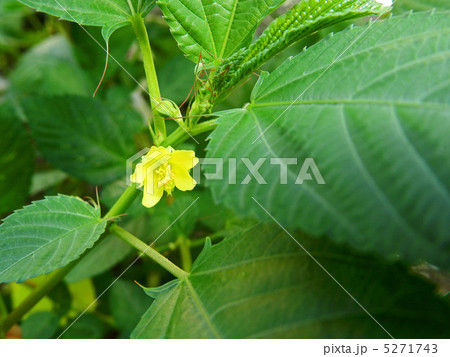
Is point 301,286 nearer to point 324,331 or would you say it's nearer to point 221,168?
point 324,331

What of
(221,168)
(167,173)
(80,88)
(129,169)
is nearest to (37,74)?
(80,88)

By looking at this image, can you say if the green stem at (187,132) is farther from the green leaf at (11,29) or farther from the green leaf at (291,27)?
the green leaf at (11,29)

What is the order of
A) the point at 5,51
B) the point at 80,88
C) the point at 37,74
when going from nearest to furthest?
1. the point at 80,88
2. the point at 37,74
3. the point at 5,51

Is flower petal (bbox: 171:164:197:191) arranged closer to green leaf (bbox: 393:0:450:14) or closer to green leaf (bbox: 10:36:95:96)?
green leaf (bbox: 393:0:450:14)

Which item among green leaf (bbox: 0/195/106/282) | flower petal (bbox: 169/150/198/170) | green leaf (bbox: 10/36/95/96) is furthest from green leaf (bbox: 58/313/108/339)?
green leaf (bbox: 10/36/95/96)

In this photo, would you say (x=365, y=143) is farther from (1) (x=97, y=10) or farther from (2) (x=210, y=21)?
(1) (x=97, y=10)

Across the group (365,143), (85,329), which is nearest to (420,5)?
(365,143)

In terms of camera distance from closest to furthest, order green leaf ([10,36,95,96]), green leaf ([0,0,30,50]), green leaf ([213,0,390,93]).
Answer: green leaf ([213,0,390,93])
green leaf ([10,36,95,96])
green leaf ([0,0,30,50])
